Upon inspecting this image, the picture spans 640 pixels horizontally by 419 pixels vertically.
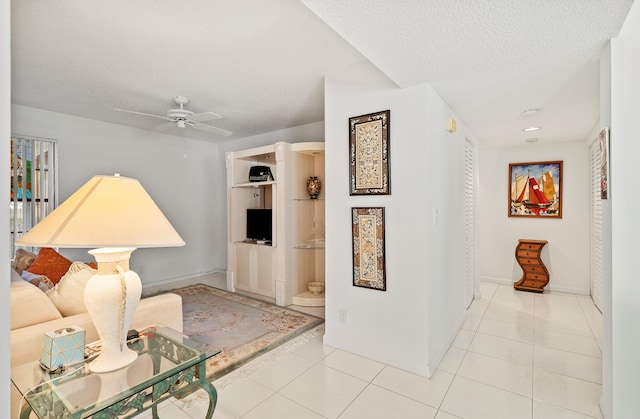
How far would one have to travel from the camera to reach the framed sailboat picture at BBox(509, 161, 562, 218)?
456 cm

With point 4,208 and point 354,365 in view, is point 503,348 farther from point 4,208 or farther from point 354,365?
point 4,208

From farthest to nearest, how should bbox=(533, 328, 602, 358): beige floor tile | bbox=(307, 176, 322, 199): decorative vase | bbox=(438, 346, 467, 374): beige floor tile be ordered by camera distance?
bbox=(307, 176, 322, 199): decorative vase → bbox=(533, 328, 602, 358): beige floor tile → bbox=(438, 346, 467, 374): beige floor tile

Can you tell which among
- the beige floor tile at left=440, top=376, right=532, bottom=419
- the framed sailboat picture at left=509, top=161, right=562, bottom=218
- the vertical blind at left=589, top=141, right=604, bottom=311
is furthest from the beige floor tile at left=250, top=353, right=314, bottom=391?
the framed sailboat picture at left=509, top=161, right=562, bottom=218

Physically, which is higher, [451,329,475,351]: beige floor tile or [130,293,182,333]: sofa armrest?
[130,293,182,333]: sofa armrest

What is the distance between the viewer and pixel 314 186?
421cm

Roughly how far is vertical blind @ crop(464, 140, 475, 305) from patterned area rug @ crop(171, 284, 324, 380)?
6.09 ft

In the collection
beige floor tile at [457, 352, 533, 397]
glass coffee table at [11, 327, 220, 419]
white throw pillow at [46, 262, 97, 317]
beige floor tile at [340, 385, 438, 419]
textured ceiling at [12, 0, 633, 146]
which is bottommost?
beige floor tile at [340, 385, 438, 419]

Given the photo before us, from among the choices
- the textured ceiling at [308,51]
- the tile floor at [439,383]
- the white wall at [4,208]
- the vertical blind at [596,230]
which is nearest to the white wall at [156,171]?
the textured ceiling at [308,51]

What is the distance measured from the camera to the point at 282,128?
496cm

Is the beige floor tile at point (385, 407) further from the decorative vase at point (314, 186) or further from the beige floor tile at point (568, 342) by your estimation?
the decorative vase at point (314, 186)

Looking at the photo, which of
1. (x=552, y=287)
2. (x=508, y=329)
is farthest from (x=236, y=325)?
(x=552, y=287)

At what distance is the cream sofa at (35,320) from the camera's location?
5.06 ft

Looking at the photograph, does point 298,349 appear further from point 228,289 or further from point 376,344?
point 228,289

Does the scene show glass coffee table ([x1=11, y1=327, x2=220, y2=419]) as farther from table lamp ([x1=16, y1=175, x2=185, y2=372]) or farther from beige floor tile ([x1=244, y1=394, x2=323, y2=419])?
beige floor tile ([x1=244, y1=394, x2=323, y2=419])
